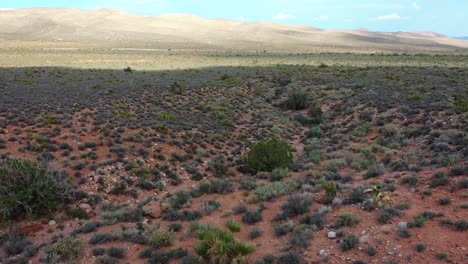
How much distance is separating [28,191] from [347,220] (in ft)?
28.1

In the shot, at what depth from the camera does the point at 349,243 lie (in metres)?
7.55

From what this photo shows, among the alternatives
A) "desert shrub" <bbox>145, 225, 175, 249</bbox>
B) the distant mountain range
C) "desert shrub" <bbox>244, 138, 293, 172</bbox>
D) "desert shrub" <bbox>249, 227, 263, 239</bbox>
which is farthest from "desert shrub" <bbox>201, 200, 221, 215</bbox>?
the distant mountain range

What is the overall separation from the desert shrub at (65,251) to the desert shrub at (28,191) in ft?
7.62

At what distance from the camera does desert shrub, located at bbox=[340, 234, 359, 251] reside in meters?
7.50

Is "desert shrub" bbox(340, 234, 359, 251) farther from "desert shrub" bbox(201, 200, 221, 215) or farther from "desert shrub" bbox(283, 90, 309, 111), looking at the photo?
"desert shrub" bbox(283, 90, 309, 111)

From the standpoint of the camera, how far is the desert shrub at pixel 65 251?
8123mm

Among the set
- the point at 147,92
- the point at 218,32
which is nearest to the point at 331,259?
the point at 147,92

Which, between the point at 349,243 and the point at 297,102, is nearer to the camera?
the point at 349,243

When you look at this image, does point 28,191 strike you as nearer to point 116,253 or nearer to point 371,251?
point 116,253

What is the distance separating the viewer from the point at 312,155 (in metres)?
15.9

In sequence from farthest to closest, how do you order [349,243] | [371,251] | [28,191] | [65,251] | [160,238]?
[28,191]
[160,238]
[65,251]
[349,243]
[371,251]

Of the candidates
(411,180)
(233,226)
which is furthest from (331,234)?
(411,180)

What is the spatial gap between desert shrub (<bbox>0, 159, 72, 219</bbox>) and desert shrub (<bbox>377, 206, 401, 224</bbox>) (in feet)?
28.8

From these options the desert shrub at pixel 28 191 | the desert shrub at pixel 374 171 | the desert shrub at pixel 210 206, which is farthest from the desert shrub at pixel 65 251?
the desert shrub at pixel 374 171
